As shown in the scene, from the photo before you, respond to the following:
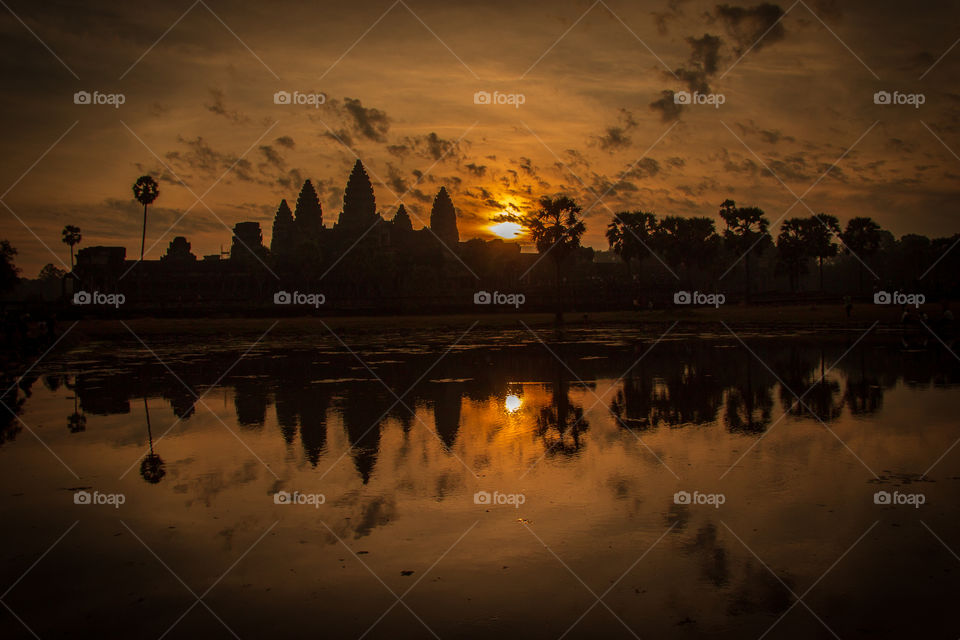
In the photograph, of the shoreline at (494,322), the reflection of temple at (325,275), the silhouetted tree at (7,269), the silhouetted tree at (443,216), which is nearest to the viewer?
the shoreline at (494,322)

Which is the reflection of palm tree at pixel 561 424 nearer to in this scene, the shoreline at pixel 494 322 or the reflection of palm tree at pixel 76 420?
the reflection of palm tree at pixel 76 420

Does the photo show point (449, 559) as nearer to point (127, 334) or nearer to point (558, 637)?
point (558, 637)

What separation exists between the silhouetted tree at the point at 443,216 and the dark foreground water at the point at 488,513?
157372mm

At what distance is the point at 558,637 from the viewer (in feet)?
15.3

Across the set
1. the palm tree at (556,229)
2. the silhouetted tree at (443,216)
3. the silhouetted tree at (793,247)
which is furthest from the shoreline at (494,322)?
the silhouetted tree at (443,216)

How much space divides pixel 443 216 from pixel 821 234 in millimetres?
101361

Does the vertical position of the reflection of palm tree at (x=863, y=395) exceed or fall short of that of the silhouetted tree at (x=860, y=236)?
it falls short

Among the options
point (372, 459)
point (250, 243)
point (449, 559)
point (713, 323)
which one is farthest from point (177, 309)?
point (250, 243)

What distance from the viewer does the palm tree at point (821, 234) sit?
87.9 metres

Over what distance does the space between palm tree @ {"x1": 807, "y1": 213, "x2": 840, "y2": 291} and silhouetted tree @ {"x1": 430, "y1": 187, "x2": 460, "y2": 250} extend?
309 feet

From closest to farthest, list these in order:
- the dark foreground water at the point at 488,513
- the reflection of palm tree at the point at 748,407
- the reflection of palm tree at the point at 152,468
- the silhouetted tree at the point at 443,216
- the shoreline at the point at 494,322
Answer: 1. the dark foreground water at the point at 488,513
2. the reflection of palm tree at the point at 152,468
3. the reflection of palm tree at the point at 748,407
4. the shoreline at the point at 494,322
5. the silhouetted tree at the point at 443,216

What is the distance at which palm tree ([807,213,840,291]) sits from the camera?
289ft

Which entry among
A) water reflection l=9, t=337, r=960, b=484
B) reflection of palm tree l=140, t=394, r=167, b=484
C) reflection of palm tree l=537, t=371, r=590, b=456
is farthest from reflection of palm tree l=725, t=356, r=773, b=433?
reflection of palm tree l=140, t=394, r=167, b=484

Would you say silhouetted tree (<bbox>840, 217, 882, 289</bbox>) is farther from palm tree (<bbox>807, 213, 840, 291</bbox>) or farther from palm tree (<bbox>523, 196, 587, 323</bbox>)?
palm tree (<bbox>523, 196, 587, 323</bbox>)
